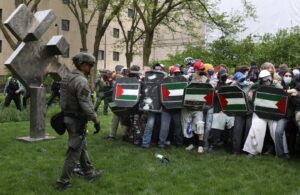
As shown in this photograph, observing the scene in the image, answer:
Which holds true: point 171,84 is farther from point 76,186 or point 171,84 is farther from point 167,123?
point 76,186

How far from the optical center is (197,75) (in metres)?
8.66

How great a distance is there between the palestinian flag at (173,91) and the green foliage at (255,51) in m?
12.7

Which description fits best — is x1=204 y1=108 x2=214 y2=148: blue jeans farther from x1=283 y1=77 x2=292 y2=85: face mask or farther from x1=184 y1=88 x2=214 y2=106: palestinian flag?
x1=283 y1=77 x2=292 y2=85: face mask

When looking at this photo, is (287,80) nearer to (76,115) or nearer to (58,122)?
(76,115)

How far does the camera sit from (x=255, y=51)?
21719 mm

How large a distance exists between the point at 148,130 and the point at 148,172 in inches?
77.7

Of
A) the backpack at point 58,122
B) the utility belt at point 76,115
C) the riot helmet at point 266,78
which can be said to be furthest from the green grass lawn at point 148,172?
the riot helmet at point 266,78

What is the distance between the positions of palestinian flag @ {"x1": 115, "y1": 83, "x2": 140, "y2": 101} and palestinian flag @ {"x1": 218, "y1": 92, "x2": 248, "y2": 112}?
1.80 meters

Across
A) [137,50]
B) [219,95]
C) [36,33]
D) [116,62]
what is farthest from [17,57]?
[116,62]

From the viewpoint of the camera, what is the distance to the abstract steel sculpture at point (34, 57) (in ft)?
30.5

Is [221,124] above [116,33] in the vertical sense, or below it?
below

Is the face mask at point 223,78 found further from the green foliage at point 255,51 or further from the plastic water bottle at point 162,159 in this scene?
the green foliage at point 255,51

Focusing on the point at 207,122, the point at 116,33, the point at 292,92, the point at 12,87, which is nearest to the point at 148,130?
the point at 207,122

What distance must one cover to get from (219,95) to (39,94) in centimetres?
423
